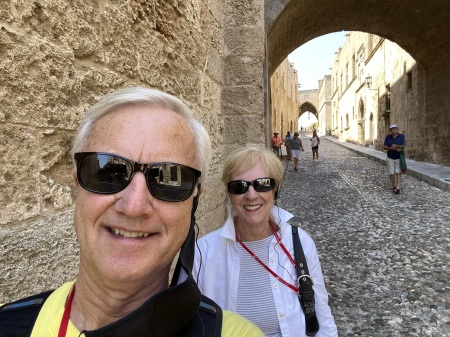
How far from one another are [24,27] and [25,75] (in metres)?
0.16

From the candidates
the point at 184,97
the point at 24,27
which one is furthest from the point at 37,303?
the point at 184,97

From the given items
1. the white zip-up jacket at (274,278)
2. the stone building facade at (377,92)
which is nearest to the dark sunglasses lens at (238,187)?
the white zip-up jacket at (274,278)

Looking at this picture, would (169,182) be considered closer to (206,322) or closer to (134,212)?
(134,212)

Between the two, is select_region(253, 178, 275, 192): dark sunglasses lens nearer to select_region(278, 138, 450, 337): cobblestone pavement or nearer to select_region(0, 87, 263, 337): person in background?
select_region(0, 87, 263, 337): person in background

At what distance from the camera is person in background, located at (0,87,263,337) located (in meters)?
0.89

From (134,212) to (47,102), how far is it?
2.37ft

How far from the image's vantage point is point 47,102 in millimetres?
1346

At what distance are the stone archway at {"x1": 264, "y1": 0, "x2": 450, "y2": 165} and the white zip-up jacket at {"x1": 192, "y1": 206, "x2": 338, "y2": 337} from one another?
19.5 feet

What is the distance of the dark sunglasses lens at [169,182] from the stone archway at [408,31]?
6550mm

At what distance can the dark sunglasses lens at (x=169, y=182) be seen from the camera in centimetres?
92

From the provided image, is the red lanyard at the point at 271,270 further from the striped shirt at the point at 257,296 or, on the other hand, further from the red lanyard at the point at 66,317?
the red lanyard at the point at 66,317

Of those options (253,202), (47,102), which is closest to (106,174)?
(47,102)

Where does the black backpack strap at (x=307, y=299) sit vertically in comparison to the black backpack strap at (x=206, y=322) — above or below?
below

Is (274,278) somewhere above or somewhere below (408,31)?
below
